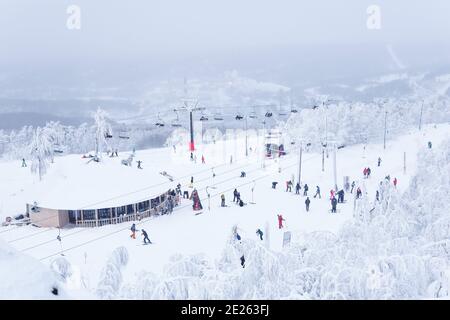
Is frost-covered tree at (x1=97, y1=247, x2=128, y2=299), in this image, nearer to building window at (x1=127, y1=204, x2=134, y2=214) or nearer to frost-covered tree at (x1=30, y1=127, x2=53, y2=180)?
building window at (x1=127, y1=204, x2=134, y2=214)

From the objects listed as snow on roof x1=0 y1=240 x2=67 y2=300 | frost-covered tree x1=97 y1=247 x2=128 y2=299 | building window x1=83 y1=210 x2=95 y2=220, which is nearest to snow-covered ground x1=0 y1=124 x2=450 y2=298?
building window x1=83 y1=210 x2=95 y2=220

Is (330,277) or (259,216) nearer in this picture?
(330,277)

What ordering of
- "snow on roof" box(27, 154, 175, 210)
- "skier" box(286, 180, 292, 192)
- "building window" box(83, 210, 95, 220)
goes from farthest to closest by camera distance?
1. "skier" box(286, 180, 292, 192)
2. "snow on roof" box(27, 154, 175, 210)
3. "building window" box(83, 210, 95, 220)

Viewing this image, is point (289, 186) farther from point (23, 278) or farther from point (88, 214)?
point (23, 278)

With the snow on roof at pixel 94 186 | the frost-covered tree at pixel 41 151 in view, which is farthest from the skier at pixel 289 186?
the frost-covered tree at pixel 41 151

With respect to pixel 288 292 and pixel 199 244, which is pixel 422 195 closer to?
pixel 199 244
